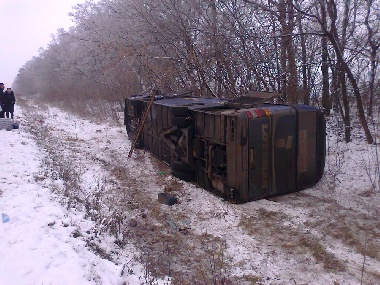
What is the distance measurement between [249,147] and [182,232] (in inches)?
76.1

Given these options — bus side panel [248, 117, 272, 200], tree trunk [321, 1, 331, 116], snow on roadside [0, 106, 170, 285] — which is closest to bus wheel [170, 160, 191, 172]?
bus side panel [248, 117, 272, 200]

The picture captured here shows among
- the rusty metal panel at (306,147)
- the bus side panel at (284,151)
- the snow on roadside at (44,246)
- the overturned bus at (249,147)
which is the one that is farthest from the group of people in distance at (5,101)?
the rusty metal panel at (306,147)

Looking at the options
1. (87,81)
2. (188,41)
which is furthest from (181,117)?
(87,81)

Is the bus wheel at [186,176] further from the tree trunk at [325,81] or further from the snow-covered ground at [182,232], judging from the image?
the tree trunk at [325,81]

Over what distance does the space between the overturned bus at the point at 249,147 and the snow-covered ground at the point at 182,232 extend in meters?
0.29

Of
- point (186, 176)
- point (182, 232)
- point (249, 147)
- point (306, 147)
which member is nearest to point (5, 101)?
point (186, 176)

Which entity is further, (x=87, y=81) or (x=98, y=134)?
(x=87, y=81)

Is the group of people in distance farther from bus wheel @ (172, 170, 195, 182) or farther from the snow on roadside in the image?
bus wheel @ (172, 170, 195, 182)

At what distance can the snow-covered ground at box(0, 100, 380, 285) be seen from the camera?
420 cm

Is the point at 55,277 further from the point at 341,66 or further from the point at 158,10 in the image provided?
the point at 158,10

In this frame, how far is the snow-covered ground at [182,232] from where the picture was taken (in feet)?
13.8

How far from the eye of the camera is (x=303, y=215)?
20.2 ft

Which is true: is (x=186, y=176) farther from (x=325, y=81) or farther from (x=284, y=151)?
(x=325, y=81)

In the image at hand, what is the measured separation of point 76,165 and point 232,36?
650 cm
